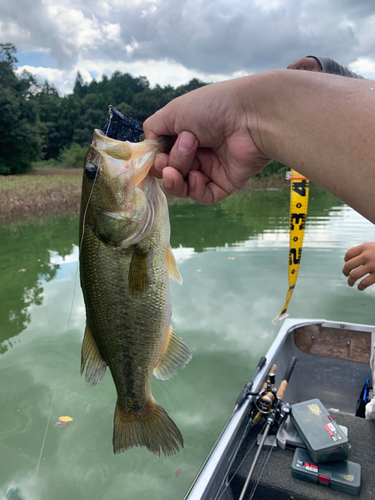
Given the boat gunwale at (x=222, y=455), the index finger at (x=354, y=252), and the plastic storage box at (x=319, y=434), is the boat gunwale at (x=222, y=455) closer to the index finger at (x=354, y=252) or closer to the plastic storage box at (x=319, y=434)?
the plastic storage box at (x=319, y=434)

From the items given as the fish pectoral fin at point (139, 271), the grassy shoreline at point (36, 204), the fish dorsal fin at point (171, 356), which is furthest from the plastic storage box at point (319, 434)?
the grassy shoreline at point (36, 204)

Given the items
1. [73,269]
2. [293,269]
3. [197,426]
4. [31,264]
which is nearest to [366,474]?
[197,426]

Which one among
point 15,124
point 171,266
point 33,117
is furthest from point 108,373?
point 33,117

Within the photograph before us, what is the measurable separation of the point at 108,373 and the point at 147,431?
317 centimetres

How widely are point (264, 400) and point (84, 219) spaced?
1943 mm

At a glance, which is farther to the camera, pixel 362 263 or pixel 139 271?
pixel 362 263

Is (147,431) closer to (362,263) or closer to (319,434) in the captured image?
(319,434)

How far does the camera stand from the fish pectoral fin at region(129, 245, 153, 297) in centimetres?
143

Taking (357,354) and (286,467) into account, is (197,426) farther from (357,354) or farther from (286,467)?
(357,354)

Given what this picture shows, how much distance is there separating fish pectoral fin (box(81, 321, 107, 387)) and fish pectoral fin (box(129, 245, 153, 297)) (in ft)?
1.00

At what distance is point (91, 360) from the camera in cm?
152

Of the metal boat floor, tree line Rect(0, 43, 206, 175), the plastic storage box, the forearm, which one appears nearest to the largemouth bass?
the forearm

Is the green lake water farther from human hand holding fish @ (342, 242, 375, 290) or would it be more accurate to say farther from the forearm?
human hand holding fish @ (342, 242, 375, 290)

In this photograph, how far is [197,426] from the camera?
3.63m
